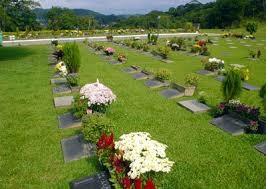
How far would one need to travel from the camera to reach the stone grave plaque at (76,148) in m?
8.59

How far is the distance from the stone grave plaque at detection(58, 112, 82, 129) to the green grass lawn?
0.24 metres

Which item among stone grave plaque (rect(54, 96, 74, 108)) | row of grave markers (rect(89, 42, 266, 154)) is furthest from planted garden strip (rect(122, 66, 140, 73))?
stone grave plaque (rect(54, 96, 74, 108))

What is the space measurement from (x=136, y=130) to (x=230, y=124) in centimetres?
303

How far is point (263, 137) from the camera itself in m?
9.47

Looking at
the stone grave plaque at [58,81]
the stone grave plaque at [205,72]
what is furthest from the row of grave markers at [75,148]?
the stone grave plaque at [205,72]

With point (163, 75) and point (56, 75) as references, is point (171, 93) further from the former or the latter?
point (56, 75)

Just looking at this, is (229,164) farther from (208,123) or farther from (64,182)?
(64,182)

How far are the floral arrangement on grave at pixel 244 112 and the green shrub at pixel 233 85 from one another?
450 mm

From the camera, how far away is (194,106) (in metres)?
12.5

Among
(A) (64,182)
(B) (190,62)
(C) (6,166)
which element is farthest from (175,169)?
(B) (190,62)

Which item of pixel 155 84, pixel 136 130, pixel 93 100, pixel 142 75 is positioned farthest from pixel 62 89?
pixel 136 130

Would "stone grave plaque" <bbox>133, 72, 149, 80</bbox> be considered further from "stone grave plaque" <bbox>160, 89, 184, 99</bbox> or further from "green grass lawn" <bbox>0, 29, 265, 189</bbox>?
"stone grave plaque" <bbox>160, 89, 184, 99</bbox>

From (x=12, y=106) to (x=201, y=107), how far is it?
7789mm

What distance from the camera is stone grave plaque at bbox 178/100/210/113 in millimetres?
12049
